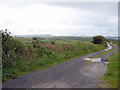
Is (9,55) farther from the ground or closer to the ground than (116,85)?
farther from the ground

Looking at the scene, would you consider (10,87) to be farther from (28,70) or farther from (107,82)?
(107,82)

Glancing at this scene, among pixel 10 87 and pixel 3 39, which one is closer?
pixel 10 87

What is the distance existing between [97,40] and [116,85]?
3347cm

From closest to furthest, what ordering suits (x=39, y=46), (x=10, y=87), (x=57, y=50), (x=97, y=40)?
(x=10, y=87) → (x=39, y=46) → (x=57, y=50) → (x=97, y=40)

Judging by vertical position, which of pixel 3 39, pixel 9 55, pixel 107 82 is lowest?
pixel 107 82

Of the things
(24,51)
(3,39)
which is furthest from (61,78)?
(3,39)

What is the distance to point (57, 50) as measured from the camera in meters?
14.0

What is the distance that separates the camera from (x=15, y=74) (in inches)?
285

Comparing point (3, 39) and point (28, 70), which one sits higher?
point (3, 39)

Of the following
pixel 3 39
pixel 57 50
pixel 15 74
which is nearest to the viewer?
pixel 15 74

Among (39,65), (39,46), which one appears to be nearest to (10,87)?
(39,65)

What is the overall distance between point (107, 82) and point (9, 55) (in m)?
5.99

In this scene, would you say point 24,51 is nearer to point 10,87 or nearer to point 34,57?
point 34,57

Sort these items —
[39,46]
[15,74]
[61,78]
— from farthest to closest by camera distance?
1. [39,46]
2. [15,74]
3. [61,78]
